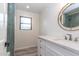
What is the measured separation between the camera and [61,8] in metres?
2.12

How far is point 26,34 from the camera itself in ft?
12.1

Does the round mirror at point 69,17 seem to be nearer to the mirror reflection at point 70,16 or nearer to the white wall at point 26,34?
the mirror reflection at point 70,16

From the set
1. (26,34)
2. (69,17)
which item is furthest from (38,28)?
(69,17)

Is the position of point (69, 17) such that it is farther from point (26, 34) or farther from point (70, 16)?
point (26, 34)

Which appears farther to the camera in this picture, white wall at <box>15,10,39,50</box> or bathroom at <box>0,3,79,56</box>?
white wall at <box>15,10,39,50</box>

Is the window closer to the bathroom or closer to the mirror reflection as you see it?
the bathroom

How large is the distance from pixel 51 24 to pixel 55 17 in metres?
0.32

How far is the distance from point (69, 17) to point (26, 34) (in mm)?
2244

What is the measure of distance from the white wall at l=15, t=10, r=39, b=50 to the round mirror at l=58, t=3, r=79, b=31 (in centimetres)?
184

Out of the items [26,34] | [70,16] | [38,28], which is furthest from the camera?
[38,28]

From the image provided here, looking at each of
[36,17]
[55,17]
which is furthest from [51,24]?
[36,17]

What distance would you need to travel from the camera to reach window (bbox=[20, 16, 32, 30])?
3571 mm

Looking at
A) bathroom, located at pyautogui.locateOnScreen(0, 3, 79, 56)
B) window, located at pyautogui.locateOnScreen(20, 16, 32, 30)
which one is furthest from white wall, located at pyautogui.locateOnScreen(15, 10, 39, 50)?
window, located at pyautogui.locateOnScreen(20, 16, 32, 30)

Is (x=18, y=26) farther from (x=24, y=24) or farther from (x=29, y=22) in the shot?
(x=29, y=22)
